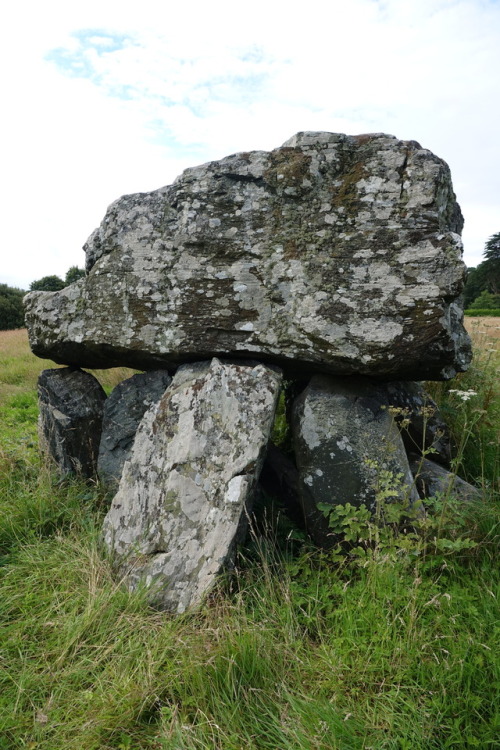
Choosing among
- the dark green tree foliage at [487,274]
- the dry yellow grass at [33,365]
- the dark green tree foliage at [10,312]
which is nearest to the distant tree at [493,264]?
the dark green tree foliage at [487,274]

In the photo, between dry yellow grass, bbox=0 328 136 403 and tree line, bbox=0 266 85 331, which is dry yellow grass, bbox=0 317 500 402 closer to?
dry yellow grass, bbox=0 328 136 403

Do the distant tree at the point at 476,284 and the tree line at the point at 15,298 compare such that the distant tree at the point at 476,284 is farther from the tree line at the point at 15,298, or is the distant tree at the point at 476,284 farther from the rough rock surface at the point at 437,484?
the rough rock surface at the point at 437,484

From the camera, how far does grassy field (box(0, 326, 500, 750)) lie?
8.20ft

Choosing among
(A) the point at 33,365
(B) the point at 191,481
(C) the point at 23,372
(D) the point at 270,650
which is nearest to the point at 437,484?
(B) the point at 191,481

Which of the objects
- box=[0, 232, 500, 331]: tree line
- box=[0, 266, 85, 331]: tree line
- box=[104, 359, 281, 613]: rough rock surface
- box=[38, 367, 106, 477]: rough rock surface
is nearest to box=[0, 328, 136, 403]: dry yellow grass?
box=[38, 367, 106, 477]: rough rock surface

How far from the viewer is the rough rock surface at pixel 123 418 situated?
4996 mm

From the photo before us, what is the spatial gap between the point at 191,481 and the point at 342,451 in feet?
3.87

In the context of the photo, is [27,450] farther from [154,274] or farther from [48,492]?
[154,274]

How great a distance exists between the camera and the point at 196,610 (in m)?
3.33

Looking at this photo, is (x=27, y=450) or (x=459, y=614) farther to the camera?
(x=27, y=450)

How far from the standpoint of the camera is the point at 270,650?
115 inches

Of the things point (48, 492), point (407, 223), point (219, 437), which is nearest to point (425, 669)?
point (219, 437)

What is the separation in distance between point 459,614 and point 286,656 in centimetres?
98

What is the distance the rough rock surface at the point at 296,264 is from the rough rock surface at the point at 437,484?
34.4 inches
